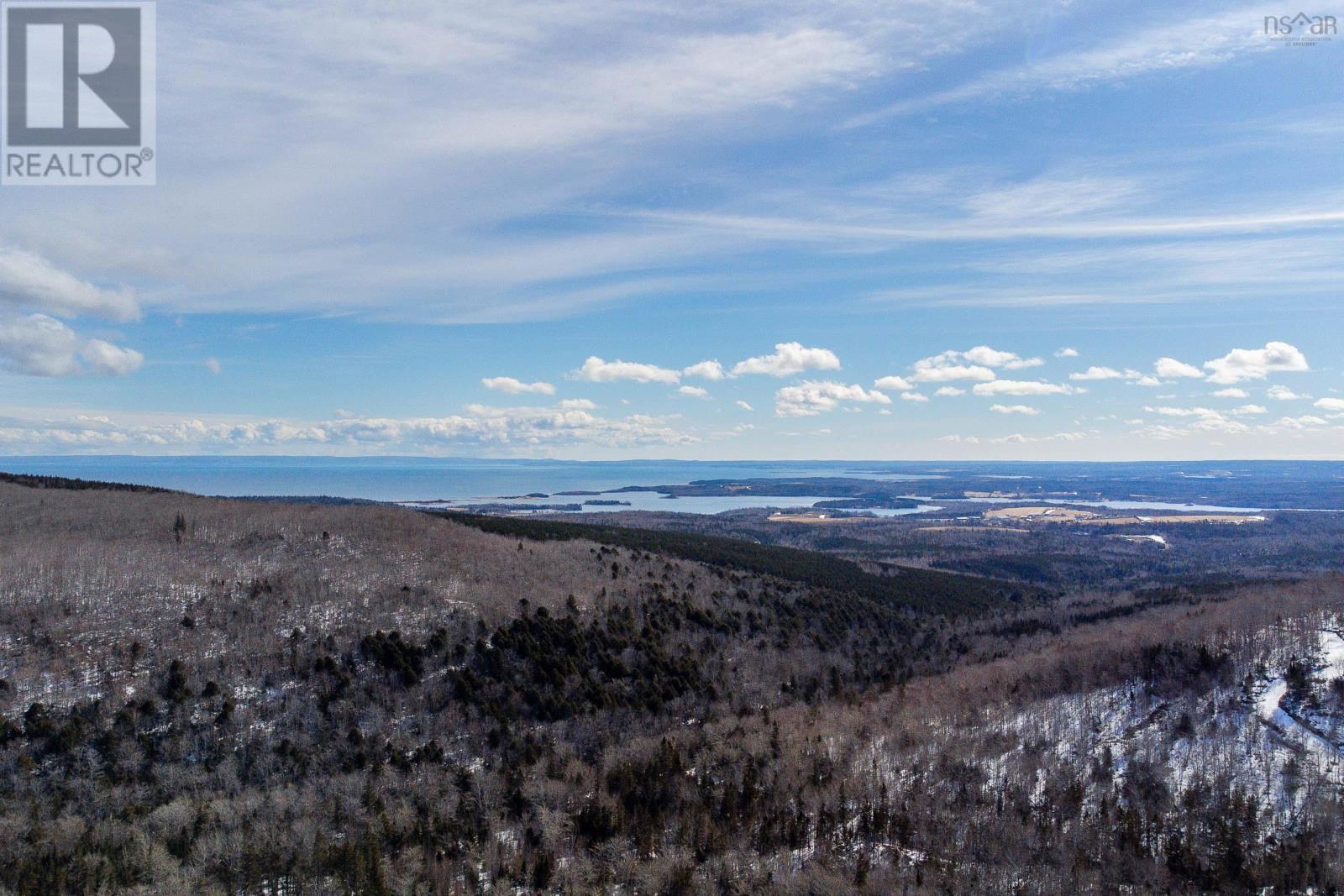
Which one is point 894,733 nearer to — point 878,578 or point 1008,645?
point 1008,645

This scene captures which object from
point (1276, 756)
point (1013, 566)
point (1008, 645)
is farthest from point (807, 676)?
point (1013, 566)

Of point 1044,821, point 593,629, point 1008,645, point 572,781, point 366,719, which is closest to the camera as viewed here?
point 1044,821

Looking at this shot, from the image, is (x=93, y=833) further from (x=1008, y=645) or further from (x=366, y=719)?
(x=1008, y=645)

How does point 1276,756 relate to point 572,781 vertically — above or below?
above

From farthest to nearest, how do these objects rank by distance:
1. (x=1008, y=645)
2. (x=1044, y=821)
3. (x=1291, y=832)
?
(x=1008, y=645) < (x=1044, y=821) < (x=1291, y=832)

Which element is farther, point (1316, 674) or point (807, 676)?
point (807, 676)

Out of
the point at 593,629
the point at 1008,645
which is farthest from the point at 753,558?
the point at 593,629
